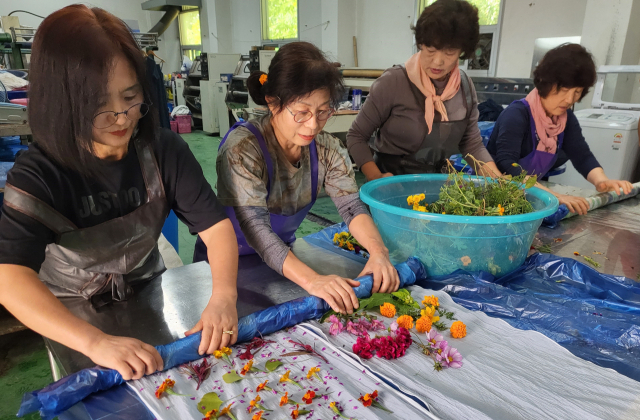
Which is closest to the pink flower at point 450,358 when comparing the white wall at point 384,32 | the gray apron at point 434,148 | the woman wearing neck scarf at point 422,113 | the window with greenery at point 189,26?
the woman wearing neck scarf at point 422,113

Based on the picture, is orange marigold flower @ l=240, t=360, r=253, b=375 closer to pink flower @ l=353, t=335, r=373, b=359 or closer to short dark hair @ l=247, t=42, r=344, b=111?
pink flower @ l=353, t=335, r=373, b=359

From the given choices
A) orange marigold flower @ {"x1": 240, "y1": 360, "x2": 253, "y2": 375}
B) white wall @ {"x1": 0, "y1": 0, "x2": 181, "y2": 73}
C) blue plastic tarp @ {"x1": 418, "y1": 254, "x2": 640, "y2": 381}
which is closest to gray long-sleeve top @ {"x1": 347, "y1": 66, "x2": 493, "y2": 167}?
blue plastic tarp @ {"x1": 418, "y1": 254, "x2": 640, "y2": 381}

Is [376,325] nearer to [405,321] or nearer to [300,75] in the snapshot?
[405,321]

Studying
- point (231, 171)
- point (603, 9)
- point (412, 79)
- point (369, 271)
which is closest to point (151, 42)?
point (412, 79)

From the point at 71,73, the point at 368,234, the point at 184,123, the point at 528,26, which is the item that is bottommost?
the point at 184,123

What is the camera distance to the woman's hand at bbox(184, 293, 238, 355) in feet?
3.00

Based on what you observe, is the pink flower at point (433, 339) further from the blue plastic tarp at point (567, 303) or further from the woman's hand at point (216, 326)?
the woman's hand at point (216, 326)

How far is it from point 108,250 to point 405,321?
0.78 meters

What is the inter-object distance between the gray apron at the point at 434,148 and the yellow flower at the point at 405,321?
1.11 metres

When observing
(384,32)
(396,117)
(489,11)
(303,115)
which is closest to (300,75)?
(303,115)

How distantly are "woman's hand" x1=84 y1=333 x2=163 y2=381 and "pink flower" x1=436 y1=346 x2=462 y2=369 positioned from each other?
0.58 meters

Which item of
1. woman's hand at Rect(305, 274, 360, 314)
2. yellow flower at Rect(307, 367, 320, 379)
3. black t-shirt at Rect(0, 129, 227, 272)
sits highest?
black t-shirt at Rect(0, 129, 227, 272)

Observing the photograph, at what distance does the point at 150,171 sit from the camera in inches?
43.4

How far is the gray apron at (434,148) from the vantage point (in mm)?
1984
